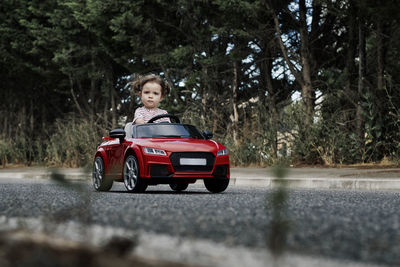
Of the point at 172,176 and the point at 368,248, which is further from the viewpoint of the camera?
the point at 172,176

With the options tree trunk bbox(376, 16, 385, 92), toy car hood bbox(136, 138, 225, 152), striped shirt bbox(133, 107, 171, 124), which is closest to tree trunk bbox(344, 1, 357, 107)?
tree trunk bbox(376, 16, 385, 92)

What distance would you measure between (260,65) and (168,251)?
19.1m

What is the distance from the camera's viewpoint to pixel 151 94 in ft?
37.8

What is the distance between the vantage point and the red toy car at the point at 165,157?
9.59 m

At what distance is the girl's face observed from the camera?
11508mm

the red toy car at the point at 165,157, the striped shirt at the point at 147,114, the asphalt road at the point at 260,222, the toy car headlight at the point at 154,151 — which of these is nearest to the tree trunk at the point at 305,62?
the striped shirt at the point at 147,114

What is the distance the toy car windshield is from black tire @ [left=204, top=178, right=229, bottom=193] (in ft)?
2.45

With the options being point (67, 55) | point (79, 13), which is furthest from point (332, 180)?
point (67, 55)

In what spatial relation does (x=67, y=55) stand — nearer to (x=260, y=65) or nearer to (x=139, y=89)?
(x=260, y=65)

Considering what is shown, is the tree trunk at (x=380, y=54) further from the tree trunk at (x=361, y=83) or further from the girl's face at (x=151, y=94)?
the girl's face at (x=151, y=94)

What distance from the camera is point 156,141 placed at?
32.3ft

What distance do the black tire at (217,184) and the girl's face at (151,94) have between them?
6.24ft

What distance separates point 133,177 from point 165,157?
69 centimetres

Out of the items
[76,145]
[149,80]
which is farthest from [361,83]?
[76,145]
